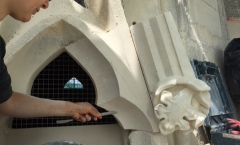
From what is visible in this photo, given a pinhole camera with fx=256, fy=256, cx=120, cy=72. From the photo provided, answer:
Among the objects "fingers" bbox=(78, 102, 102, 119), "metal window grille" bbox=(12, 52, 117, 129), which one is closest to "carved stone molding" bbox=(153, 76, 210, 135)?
"fingers" bbox=(78, 102, 102, 119)

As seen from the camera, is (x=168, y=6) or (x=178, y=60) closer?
(x=178, y=60)

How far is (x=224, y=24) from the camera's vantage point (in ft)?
7.70

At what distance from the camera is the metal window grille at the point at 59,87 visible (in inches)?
48.6

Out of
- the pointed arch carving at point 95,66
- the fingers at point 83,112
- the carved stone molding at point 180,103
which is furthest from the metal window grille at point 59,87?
the carved stone molding at point 180,103

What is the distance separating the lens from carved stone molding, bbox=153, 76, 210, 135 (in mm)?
925

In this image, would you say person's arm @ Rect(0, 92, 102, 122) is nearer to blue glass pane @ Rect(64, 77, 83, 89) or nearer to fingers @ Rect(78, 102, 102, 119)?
fingers @ Rect(78, 102, 102, 119)

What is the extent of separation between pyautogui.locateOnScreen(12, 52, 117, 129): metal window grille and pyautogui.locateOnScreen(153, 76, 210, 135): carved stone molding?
0.41 metres

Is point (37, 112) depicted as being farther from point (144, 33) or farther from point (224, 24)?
point (224, 24)

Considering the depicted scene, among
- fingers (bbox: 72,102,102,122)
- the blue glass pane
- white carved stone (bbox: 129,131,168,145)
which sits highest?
the blue glass pane

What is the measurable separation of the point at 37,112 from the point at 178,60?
1.92 feet

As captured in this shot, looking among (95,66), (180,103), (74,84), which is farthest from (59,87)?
(180,103)

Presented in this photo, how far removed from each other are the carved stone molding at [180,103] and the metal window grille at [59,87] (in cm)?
41

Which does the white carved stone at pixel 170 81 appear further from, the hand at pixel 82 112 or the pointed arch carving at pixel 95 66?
the hand at pixel 82 112

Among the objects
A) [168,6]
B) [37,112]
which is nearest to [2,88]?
[37,112]
